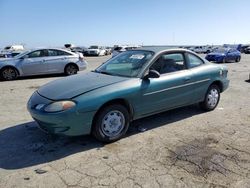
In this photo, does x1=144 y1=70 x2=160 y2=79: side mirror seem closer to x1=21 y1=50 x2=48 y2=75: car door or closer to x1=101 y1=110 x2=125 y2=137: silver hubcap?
x1=101 y1=110 x2=125 y2=137: silver hubcap

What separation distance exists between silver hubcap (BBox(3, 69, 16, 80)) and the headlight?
8.74 metres

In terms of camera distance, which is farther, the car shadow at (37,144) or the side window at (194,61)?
the side window at (194,61)

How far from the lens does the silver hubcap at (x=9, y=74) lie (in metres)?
12.2

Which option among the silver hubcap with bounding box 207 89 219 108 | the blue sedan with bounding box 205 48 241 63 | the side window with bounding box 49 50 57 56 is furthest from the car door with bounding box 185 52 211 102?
the blue sedan with bounding box 205 48 241 63

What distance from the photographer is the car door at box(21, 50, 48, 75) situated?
12578mm

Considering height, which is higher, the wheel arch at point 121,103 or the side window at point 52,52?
the side window at point 52,52

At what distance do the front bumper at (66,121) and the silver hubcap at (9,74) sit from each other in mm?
8533

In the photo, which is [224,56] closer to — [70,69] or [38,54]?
[70,69]

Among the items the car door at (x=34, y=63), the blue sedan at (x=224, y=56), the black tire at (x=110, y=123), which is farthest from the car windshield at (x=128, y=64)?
the blue sedan at (x=224, y=56)

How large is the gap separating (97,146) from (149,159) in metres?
0.94

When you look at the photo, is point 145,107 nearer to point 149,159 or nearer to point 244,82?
point 149,159

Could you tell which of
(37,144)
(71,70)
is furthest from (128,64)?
(71,70)

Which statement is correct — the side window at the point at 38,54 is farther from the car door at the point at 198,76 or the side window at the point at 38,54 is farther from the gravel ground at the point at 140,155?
the car door at the point at 198,76

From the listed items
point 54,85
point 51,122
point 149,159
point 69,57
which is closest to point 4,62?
point 69,57
